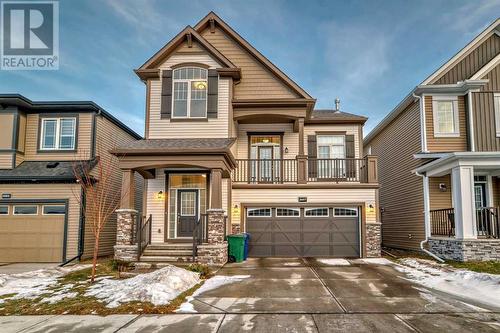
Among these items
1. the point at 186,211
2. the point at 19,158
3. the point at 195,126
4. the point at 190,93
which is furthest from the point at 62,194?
the point at 190,93

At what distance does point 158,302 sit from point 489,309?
6.27 meters

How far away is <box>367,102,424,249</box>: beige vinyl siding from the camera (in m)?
14.3

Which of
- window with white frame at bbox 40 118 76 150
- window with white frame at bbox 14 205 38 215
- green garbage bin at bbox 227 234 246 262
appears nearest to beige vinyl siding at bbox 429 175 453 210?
green garbage bin at bbox 227 234 246 262

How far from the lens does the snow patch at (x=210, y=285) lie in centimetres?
619

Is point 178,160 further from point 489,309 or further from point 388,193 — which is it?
point 388,193

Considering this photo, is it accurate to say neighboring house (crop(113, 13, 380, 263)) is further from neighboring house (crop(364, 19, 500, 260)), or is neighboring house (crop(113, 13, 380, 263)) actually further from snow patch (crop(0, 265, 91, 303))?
snow patch (crop(0, 265, 91, 303))

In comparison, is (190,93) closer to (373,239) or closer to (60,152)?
(60,152)

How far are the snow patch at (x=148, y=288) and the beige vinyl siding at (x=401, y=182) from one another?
10.4m

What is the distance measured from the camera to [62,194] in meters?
12.8

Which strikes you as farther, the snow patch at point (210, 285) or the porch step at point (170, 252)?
the porch step at point (170, 252)

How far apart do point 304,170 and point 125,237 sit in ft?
23.9

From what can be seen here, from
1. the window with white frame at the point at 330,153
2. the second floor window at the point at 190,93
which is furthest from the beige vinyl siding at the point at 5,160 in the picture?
the window with white frame at the point at 330,153

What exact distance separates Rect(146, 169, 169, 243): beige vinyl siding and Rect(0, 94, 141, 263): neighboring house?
2.16 metres

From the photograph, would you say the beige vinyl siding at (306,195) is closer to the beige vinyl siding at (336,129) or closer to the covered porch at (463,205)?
the beige vinyl siding at (336,129)
